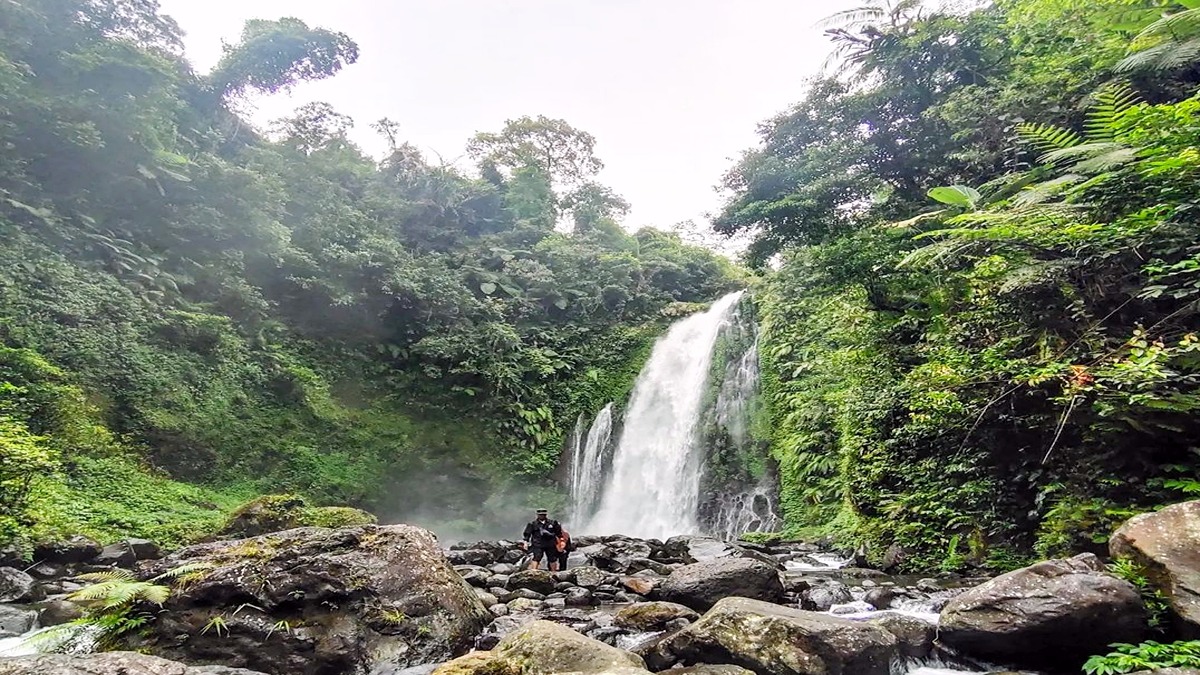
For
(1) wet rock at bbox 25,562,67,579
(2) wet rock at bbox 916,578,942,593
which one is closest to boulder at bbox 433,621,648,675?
(2) wet rock at bbox 916,578,942,593

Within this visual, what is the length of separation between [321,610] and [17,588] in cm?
499

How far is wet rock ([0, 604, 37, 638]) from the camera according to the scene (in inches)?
219

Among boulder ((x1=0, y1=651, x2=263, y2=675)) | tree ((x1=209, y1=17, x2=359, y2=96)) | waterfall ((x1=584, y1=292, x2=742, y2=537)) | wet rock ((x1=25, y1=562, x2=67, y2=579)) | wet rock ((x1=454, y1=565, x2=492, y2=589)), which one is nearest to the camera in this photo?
boulder ((x1=0, y1=651, x2=263, y2=675))

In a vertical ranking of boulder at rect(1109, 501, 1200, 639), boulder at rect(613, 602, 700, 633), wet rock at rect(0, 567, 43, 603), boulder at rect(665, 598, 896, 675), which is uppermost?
boulder at rect(1109, 501, 1200, 639)

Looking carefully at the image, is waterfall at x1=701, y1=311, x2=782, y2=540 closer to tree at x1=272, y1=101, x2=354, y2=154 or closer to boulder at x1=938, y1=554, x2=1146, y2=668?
boulder at x1=938, y1=554, x2=1146, y2=668

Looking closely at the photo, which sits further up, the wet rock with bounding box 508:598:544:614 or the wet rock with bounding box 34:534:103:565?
the wet rock with bounding box 508:598:544:614

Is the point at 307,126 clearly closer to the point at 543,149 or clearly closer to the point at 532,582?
the point at 543,149

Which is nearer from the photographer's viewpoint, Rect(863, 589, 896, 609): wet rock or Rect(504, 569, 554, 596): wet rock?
Rect(863, 589, 896, 609): wet rock

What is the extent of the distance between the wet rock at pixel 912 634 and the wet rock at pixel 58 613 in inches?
284

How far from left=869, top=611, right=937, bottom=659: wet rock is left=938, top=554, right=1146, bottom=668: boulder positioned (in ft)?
0.57

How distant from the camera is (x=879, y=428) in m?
9.12

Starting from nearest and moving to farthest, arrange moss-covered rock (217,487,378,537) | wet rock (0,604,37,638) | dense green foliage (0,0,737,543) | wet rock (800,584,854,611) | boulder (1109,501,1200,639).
A: boulder (1109,501,1200,639), wet rock (0,604,37,638), wet rock (800,584,854,611), moss-covered rock (217,487,378,537), dense green foliage (0,0,737,543)

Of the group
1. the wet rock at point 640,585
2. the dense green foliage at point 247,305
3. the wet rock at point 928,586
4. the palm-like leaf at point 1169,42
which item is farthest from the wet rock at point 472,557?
the palm-like leaf at point 1169,42

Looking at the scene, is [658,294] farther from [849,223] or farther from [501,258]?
[849,223]
